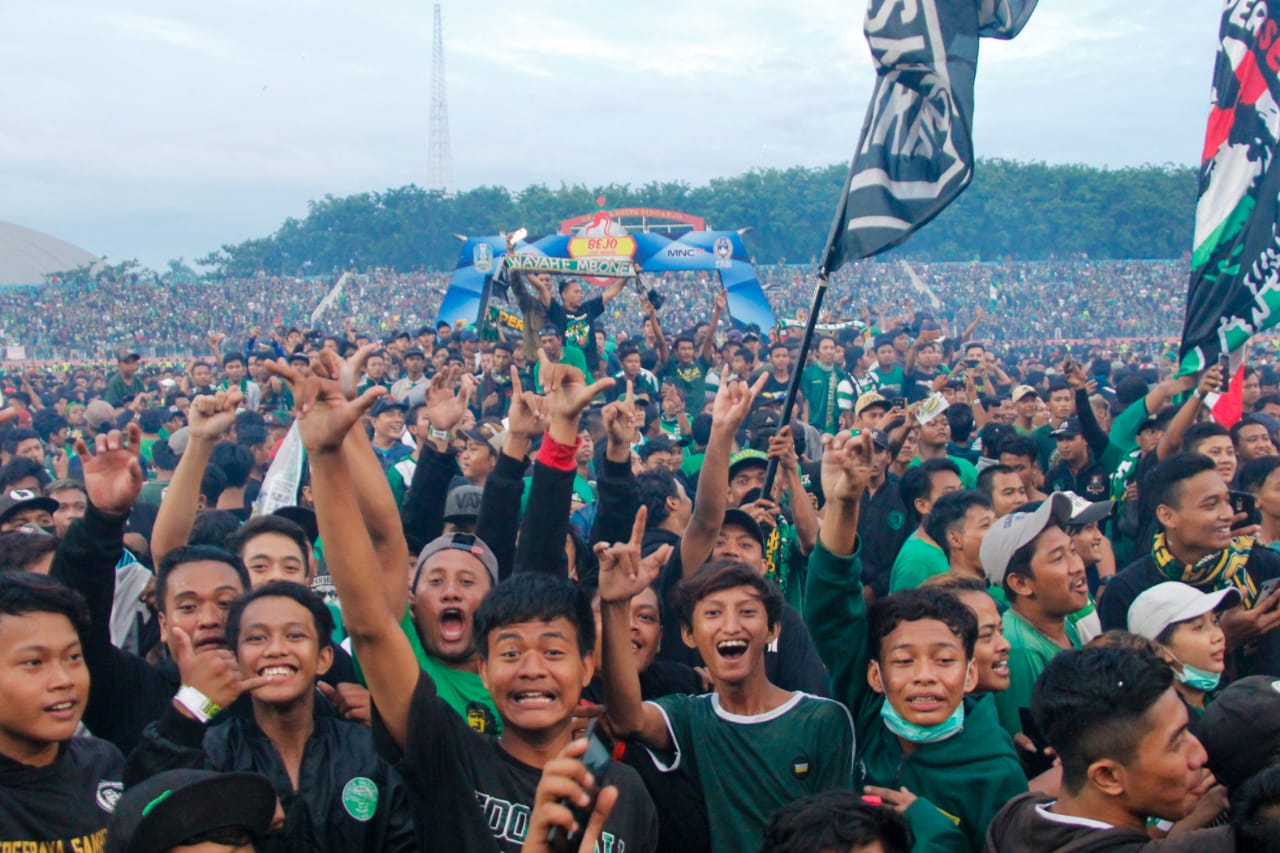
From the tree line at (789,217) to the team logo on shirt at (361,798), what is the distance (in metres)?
46.4

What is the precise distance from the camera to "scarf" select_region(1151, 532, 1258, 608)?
4.35m

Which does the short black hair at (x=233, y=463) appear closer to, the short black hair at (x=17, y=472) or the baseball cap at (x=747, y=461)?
the short black hair at (x=17, y=472)

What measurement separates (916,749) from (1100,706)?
594 mm

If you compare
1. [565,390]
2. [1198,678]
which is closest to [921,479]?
[1198,678]

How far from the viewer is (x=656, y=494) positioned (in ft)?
16.9

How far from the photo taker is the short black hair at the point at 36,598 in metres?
2.59

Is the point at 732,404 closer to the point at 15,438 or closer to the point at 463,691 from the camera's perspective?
Result: the point at 463,691

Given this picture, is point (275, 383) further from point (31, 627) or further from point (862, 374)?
point (31, 627)

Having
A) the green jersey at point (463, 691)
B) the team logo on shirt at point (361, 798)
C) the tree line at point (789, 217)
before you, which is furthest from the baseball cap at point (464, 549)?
the tree line at point (789, 217)

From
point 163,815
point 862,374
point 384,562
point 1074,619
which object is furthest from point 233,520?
point 862,374

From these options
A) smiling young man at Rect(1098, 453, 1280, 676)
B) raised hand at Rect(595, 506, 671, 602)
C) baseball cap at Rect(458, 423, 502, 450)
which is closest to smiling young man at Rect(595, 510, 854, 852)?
raised hand at Rect(595, 506, 671, 602)

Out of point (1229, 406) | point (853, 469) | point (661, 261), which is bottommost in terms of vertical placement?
point (853, 469)

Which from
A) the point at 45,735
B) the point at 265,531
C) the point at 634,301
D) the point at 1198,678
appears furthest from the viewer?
the point at 634,301

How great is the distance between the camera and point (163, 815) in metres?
2.07
